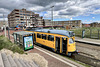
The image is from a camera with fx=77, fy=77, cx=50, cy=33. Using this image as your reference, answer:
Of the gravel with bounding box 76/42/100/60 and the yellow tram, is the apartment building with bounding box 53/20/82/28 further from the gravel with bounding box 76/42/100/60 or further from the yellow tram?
the yellow tram

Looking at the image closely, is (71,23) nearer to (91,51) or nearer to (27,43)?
(91,51)

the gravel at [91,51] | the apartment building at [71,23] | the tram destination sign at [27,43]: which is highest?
the apartment building at [71,23]

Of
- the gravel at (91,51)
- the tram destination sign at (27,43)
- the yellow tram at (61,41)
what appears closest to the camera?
the yellow tram at (61,41)

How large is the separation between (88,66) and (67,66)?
1.97 meters

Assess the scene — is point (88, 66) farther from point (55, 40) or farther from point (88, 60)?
point (55, 40)

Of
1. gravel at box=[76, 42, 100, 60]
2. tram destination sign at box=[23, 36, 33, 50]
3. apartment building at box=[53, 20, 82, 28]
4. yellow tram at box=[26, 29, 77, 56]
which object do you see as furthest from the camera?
apartment building at box=[53, 20, 82, 28]

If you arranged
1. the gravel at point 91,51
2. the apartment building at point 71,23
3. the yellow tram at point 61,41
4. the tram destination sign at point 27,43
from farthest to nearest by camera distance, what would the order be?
the apartment building at point 71,23
the tram destination sign at point 27,43
the gravel at point 91,51
the yellow tram at point 61,41

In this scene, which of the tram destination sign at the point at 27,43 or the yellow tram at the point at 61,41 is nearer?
the yellow tram at the point at 61,41

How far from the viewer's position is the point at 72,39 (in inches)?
347

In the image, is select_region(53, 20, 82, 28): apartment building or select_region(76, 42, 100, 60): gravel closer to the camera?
select_region(76, 42, 100, 60): gravel

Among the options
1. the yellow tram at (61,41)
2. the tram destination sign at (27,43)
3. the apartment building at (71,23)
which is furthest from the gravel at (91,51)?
the apartment building at (71,23)

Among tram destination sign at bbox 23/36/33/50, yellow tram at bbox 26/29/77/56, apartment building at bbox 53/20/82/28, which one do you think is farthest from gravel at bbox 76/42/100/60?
apartment building at bbox 53/20/82/28

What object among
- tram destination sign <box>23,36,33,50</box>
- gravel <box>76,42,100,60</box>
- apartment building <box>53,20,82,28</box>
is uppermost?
apartment building <box>53,20,82,28</box>

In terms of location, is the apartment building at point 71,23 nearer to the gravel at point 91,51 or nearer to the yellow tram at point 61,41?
the gravel at point 91,51
